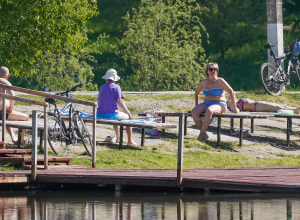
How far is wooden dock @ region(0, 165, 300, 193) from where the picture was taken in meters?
9.02

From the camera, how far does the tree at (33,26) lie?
57.6ft

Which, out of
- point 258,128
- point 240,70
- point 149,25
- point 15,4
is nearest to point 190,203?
point 258,128

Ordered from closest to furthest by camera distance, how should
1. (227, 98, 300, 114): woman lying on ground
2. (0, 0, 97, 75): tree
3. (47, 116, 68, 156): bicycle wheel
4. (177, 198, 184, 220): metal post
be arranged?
(177, 198, 184, 220): metal post → (47, 116, 68, 156): bicycle wheel → (227, 98, 300, 114): woman lying on ground → (0, 0, 97, 75): tree

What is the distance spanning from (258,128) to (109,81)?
420cm

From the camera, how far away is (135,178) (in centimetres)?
938

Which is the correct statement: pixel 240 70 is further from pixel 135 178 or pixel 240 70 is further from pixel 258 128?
pixel 135 178

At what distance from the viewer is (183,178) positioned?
30.4 ft

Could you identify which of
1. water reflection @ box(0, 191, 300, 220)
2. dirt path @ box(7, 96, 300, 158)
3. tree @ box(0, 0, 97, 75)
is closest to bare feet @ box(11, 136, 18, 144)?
dirt path @ box(7, 96, 300, 158)

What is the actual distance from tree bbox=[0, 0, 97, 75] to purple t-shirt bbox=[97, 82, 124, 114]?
3970 millimetres

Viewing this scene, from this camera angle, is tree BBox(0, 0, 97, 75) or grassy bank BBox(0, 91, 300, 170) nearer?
grassy bank BBox(0, 91, 300, 170)

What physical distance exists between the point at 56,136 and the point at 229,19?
88.1 ft

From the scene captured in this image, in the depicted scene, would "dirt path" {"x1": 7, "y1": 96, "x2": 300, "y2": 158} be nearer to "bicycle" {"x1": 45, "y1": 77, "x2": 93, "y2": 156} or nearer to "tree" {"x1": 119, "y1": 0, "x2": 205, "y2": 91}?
"bicycle" {"x1": 45, "y1": 77, "x2": 93, "y2": 156}

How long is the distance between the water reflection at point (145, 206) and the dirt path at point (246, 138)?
4.01 meters

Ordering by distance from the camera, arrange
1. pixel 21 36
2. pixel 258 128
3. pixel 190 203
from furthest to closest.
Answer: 1. pixel 21 36
2. pixel 258 128
3. pixel 190 203
